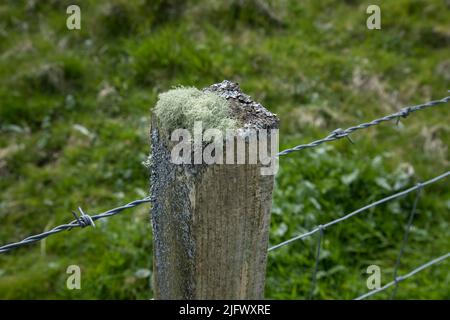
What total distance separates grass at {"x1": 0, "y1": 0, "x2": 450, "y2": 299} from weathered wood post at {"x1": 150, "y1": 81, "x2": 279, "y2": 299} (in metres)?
1.83

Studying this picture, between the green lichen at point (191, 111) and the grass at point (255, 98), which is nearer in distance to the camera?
the green lichen at point (191, 111)

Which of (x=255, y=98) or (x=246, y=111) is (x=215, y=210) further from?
(x=255, y=98)

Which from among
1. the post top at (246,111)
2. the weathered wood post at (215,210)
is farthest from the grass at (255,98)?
the post top at (246,111)

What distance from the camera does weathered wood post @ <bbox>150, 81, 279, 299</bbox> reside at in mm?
1067

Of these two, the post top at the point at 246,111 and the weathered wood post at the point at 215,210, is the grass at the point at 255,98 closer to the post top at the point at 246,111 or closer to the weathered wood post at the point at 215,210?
the weathered wood post at the point at 215,210

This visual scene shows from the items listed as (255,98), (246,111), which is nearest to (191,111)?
(246,111)

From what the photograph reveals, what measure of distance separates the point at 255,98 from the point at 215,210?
3656mm

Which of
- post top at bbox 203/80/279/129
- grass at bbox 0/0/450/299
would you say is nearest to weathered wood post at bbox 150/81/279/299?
post top at bbox 203/80/279/129

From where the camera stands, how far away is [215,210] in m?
1.09

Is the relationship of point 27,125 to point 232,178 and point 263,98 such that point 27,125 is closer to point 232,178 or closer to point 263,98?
point 263,98

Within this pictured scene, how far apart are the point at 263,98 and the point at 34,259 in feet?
8.14

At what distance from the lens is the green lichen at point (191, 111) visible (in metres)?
1.07

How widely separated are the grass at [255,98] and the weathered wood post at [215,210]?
1830 mm
